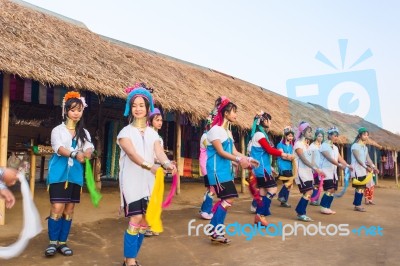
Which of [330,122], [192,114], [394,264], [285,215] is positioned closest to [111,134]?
[192,114]

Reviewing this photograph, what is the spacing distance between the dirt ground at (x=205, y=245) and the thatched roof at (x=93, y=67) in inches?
94.6

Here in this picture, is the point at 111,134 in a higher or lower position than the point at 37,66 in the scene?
lower

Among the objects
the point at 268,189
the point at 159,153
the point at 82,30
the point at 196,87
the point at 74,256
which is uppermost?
the point at 82,30

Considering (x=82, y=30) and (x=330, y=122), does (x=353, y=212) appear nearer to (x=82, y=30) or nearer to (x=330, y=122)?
(x=82, y=30)

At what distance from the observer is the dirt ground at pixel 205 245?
387 cm

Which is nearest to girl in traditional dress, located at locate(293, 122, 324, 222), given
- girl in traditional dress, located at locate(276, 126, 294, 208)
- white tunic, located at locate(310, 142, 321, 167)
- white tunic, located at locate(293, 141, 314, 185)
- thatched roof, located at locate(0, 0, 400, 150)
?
white tunic, located at locate(293, 141, 314, 185)

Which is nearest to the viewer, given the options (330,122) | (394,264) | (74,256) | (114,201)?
(394,264)

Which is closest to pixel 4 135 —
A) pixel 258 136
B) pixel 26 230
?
pixel 258 136

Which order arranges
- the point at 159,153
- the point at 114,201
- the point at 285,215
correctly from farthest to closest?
the point at 114,201, the point at 285,215, the point at 159,153

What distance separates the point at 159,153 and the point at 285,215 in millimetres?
3925

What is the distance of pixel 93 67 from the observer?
7.73m

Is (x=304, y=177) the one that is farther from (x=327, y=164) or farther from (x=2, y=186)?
(x=2, y=186)

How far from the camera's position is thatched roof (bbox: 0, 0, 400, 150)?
6.36 m

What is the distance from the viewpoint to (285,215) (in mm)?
6676
